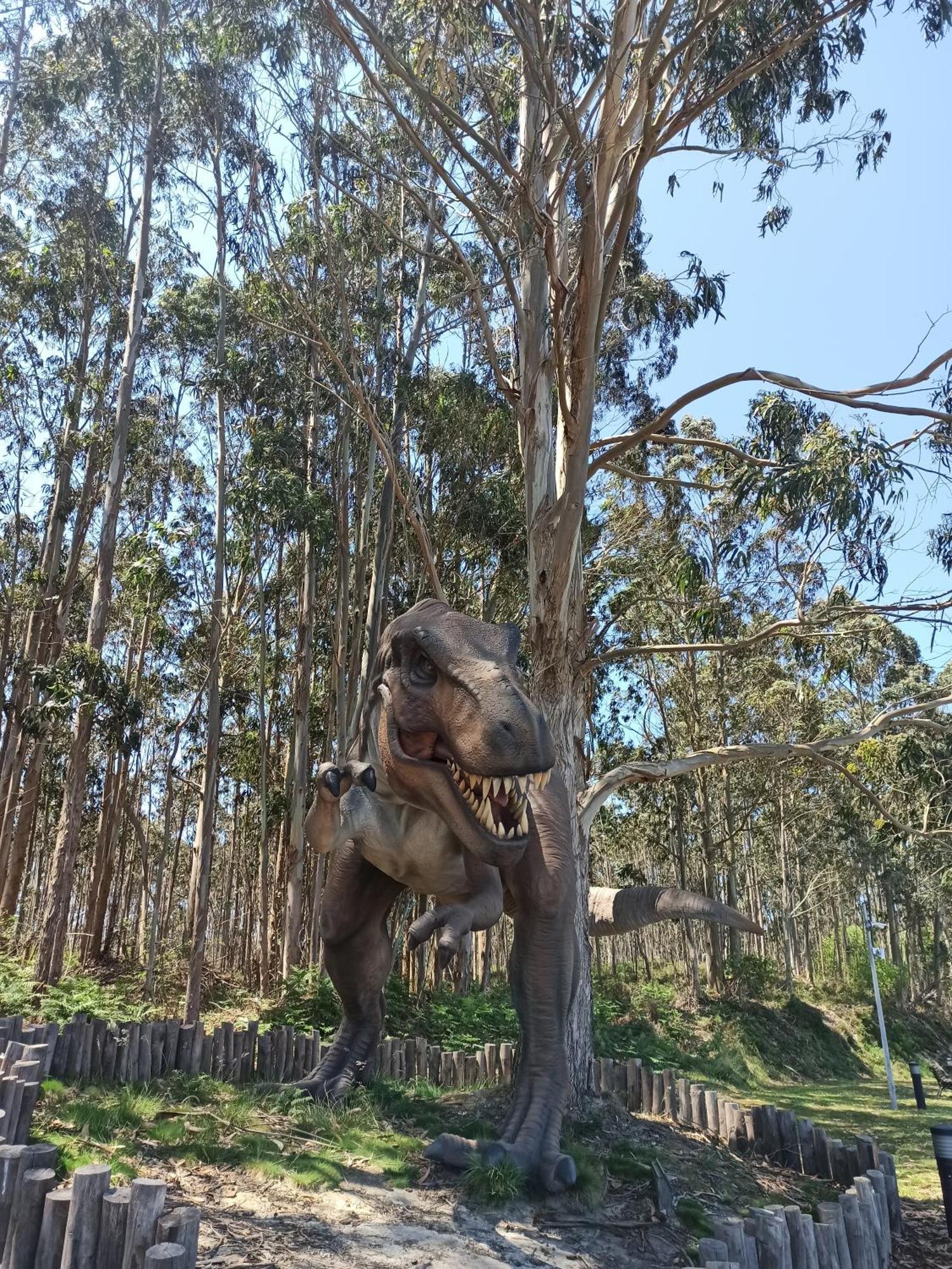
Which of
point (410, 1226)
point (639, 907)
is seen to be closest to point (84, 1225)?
point (410, 1226)

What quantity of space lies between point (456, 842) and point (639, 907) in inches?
92.9

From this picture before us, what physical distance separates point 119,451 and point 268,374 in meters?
2.14

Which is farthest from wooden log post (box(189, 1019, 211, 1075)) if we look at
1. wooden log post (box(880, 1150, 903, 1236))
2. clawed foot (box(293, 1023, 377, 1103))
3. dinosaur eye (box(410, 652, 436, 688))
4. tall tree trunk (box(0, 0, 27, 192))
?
tall tree trunk (box(0, 0, 27, 192))

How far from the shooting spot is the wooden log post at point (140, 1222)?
234cm

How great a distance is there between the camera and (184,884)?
2800cm

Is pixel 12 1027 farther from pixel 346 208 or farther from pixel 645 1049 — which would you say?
pixel 645 1049

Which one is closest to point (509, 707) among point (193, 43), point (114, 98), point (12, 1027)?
point (12, 1027)

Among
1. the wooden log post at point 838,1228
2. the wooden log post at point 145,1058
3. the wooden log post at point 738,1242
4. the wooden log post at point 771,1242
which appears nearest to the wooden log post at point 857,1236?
the wooden log post at point 838,1228

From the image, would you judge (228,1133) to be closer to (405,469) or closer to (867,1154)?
(867,1154)

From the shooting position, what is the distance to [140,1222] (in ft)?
7.70

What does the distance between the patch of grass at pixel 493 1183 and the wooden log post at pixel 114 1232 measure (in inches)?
63.3

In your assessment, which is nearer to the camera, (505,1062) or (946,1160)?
Answer: (946,1160)

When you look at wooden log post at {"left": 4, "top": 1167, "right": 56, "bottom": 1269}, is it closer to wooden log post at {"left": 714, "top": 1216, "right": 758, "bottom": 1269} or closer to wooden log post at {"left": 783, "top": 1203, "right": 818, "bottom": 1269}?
wooden log post at {"left": 714, "top": 1216, "right": 758, "bottom": 1269}

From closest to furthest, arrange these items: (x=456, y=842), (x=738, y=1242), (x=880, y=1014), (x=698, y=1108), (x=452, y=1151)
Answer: (x=738, y=1242) < (x=452, y=1151) < (x=456, y=842) < (x=698, y=1108) < (x=880, y=1014)
